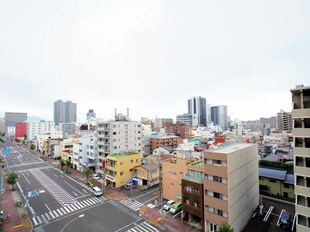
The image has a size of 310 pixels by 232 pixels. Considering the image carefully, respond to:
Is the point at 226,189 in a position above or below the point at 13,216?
above

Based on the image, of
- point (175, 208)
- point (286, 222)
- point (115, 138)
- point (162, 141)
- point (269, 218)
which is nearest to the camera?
point (286, 222)

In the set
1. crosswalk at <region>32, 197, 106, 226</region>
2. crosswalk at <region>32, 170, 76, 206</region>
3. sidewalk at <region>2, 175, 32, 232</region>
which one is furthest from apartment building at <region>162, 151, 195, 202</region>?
sidewalk at <region>2, 175, 32, 232</region>

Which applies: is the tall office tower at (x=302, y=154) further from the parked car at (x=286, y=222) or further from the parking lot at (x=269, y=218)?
the parking lot at (x=269, y=218)

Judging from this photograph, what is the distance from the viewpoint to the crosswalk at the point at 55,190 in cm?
3803

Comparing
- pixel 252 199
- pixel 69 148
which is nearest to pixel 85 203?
pixel 252 199

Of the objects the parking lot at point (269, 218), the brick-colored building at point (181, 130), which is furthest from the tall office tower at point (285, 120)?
the parking lot at point (269, 218)

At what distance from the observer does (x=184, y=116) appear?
630 feet

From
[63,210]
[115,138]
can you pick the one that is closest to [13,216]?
[63,210]

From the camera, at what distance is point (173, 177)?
37.2 meters

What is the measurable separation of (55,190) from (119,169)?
16555 mm

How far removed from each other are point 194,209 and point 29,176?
5424cm

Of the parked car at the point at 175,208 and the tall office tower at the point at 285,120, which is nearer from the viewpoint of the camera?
the parked car at the point at 175,208

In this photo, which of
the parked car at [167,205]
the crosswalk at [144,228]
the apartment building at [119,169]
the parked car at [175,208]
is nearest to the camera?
the crosswalk at [144,228]

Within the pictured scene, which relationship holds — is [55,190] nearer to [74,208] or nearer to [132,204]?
[74,208]
